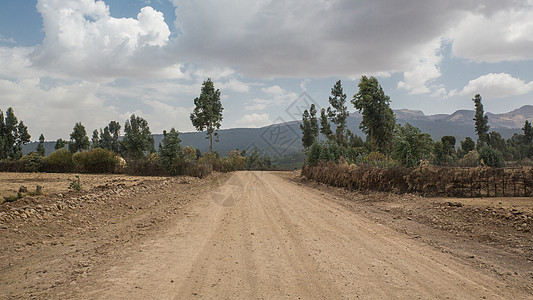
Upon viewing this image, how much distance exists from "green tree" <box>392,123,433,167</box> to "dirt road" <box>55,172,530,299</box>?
1087cm

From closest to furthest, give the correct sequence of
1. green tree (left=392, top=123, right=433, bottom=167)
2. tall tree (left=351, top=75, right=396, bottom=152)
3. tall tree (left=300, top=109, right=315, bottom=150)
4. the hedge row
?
the hedge row → green tree (left=392, top=123, right=433, bottom=167) → tall tree (left=351, top=75, right=396, bottom=152) → tall tree (left=300, top=109, right=315, bottom=150)

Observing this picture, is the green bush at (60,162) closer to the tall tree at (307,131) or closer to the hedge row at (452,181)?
the hedge row at (452,181)

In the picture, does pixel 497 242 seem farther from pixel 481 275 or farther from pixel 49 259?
pixel 49 259

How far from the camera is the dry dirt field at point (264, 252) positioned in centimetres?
381

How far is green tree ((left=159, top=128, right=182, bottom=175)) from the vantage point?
2586 cm

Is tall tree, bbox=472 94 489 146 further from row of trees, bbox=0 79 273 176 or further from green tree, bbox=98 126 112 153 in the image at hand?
green tree, bbox=98 126 112 153

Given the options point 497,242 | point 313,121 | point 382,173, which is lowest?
point 497,242

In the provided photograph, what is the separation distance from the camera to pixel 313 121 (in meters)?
65.2

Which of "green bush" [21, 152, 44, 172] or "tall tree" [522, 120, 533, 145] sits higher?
"tall tree" [522, 120, 533, 145]

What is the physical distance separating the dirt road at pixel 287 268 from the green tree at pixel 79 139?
68.2 metres

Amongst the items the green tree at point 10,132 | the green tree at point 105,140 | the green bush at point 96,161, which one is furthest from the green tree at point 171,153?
the green tree at point 105,140

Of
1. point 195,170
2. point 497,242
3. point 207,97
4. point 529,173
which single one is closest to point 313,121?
point 207,97

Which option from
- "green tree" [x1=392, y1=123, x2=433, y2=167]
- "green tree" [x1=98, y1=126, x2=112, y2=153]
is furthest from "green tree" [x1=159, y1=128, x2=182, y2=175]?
"green tree" [x1=98, y1=126, x2=112, y2=153]

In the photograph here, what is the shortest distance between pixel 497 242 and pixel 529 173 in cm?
581
